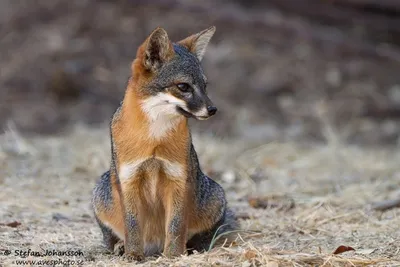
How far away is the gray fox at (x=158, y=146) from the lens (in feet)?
17.8

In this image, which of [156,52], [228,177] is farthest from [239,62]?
[156,52]

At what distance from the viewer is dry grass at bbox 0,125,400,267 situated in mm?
5406

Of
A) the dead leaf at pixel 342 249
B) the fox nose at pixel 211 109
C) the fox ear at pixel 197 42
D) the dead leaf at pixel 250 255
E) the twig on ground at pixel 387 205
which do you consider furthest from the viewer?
the twig on ground at pixel 387 205

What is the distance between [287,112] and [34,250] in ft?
25.6

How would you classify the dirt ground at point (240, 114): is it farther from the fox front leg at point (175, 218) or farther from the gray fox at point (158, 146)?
the fox front leg at point (175, 218)

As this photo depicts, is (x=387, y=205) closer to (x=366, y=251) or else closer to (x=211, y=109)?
(x=366, y=251)

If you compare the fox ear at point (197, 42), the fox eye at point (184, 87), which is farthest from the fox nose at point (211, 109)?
the fox ear at point (197, 42)

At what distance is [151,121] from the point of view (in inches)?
214

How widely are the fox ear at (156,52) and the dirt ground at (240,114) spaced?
1.52 metres

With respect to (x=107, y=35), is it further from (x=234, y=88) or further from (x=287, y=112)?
(x=287, y=112)

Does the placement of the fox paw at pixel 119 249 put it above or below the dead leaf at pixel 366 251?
below

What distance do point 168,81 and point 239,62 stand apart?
8561 mm

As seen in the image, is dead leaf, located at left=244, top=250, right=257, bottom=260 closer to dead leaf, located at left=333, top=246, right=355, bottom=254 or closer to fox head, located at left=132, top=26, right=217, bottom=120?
dead leaf, located at left=333, top=246, right=355, bottom=254

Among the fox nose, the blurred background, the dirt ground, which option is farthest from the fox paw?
the blurred background
